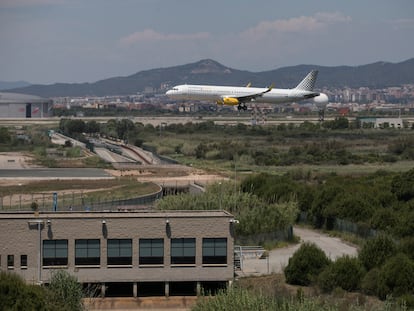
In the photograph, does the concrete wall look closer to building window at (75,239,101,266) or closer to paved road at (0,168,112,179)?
building window at (75,239,101,266)

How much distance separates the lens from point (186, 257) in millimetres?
43125

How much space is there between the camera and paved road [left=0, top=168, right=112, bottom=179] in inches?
3460

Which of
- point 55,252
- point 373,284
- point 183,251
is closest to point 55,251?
point 55,252

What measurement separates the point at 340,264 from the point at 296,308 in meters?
11.6

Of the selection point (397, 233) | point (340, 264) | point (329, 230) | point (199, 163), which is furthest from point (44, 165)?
point (340, 264)

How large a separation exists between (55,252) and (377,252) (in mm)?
12628

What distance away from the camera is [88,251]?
42.5m

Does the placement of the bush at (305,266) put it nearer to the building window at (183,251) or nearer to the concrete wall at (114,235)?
the concrete wall at (114,235)

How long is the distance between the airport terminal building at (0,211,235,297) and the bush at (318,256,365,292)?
3620mm

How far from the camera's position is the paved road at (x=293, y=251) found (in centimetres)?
4763

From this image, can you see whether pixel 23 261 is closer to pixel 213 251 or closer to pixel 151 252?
pixel 151 252

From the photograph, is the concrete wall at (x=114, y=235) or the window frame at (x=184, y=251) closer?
the concrete wall at (x=114, y=235)

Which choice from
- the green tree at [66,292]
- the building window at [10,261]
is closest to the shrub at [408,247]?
the green tree at [66,292]

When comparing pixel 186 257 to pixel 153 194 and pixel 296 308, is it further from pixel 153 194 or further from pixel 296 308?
pixel 153 194
